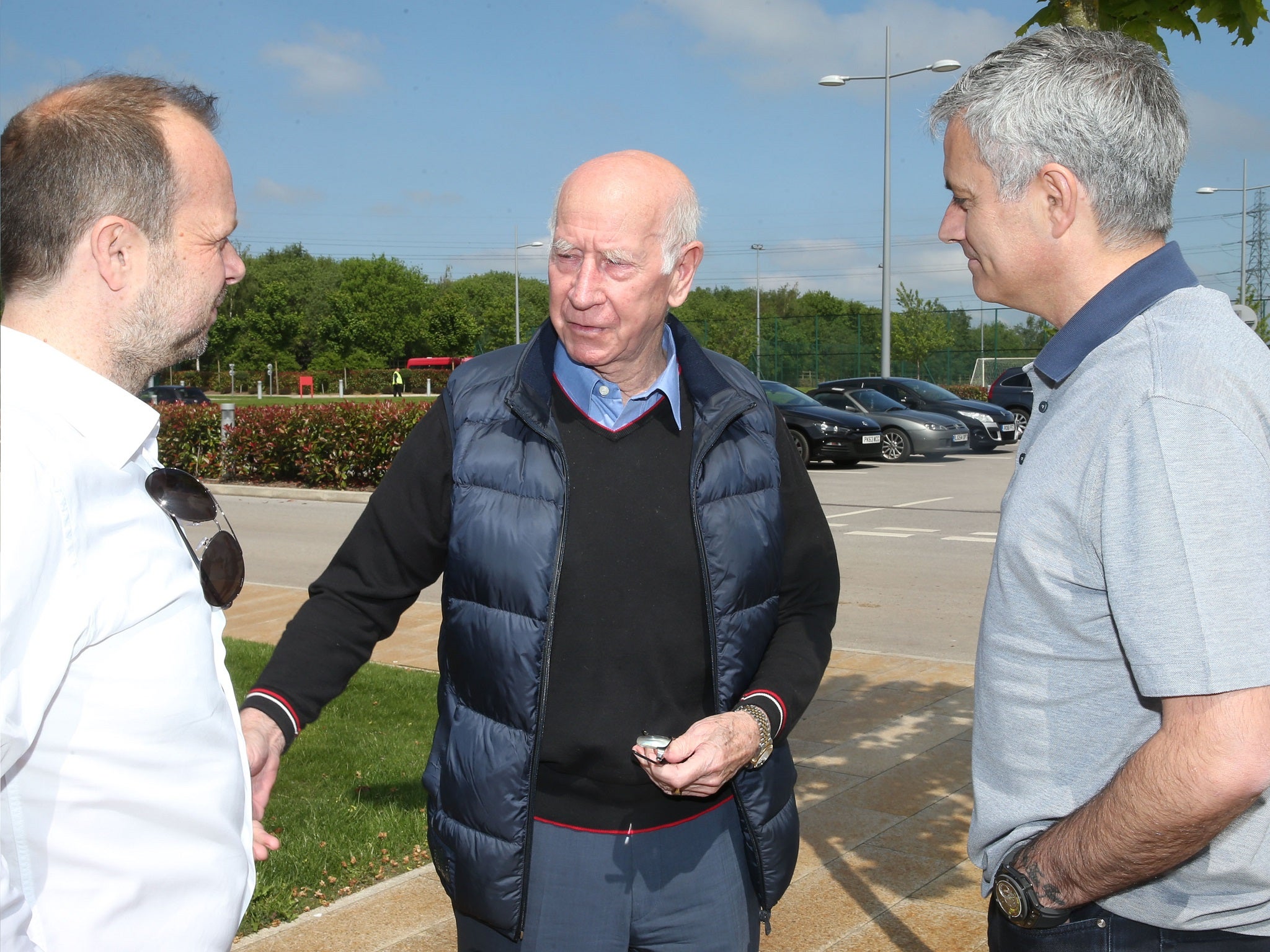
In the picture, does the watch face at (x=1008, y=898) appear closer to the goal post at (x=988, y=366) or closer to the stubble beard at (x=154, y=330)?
the stubble beard at (x=154, y=330)

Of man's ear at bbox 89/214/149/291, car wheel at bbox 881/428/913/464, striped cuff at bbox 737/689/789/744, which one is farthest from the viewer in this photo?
car wheel at bbox 881/428/913/464

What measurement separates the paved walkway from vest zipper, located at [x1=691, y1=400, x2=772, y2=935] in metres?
1.37

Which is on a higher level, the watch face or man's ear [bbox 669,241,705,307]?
man's ear [bbox 669,241,705,307]

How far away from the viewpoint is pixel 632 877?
92.1 inches

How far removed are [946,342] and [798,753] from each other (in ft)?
129

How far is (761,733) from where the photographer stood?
91.7 inches

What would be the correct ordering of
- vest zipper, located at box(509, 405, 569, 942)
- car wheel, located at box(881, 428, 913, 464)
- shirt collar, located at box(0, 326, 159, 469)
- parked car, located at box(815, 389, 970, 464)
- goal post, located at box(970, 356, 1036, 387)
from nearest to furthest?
shirt collar, located at box(0, 326, 159, 469), vest zipper, located at box(509, 405, 569, 942), parked car, located at box(815, 389, 970, 464), car wheel, located at box(881, 428, 913, 464), goal post, located at box(970, 356, 1036, 387)

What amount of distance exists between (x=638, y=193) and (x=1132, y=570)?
141 cm

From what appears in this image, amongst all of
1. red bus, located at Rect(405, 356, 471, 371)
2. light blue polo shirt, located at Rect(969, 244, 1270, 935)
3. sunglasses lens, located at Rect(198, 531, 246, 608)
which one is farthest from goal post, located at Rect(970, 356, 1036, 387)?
red bus, located at Rect(405, 356, 471, 371)

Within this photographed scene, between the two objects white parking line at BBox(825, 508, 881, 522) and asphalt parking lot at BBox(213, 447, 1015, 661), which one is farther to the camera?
white parking line at BBox(825, 508, 881, 522)

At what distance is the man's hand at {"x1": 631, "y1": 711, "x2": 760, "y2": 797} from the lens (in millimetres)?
2117

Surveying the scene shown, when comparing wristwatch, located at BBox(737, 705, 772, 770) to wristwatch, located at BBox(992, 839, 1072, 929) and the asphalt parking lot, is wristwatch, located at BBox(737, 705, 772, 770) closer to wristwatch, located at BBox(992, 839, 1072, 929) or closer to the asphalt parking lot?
wristwatch, located at BBox(992, 839, 1072, 929)

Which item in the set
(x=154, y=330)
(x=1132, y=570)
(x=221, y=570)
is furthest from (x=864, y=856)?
(x=154, y=330)

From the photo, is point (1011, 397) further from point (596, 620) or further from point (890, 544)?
point (596, 620)
